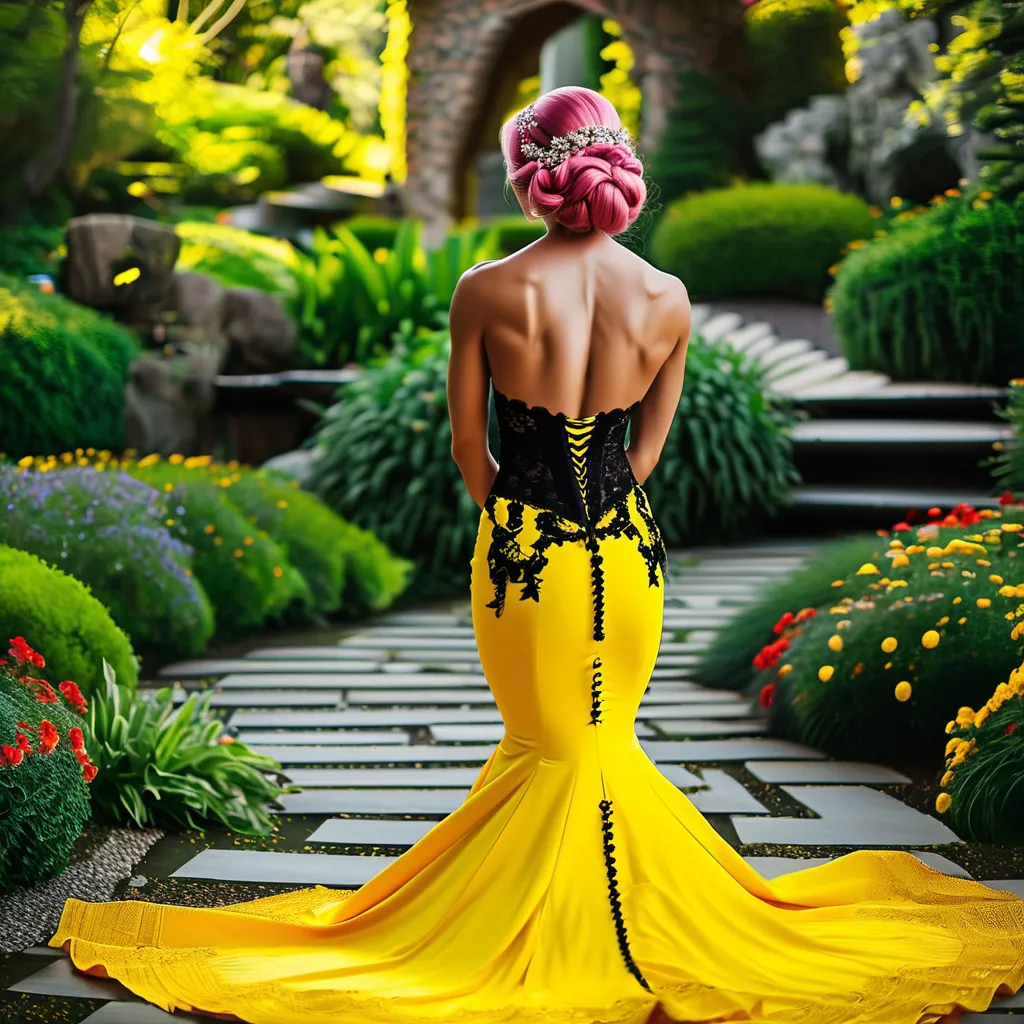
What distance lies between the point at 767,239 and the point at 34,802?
12.8 meters

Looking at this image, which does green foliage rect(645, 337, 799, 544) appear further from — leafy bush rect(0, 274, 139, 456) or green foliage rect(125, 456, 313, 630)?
leafy bush rect(0, 274, 139, 456)

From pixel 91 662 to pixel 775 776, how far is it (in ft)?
7.63

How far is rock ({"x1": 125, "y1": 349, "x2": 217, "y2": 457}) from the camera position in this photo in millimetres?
9977

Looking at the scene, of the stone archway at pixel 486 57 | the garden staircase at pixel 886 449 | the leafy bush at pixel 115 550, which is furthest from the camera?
the stone archway at pixel 486 57

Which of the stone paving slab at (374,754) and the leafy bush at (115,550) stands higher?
the leafy bush at (115,550)

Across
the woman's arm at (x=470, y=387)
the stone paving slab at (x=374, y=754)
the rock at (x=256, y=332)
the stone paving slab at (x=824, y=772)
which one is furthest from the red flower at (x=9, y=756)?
the rock at (x=256, y=332)

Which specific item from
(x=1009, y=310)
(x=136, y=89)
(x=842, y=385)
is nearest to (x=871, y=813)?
(x=1009, y=310)

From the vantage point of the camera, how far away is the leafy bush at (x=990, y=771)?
360 centimetres

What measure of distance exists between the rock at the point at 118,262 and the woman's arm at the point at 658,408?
849 cm

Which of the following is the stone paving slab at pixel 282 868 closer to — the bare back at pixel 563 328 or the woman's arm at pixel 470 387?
the woman's arm at pixel 470 387

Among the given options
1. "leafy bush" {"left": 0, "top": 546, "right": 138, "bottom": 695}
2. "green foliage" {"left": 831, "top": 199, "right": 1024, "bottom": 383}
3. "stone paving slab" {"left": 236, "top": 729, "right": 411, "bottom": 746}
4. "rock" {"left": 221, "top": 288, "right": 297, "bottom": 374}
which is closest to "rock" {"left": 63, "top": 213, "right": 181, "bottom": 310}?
"rock" {"left": 221, "top": 288, "right": 297, "bottom": 374}

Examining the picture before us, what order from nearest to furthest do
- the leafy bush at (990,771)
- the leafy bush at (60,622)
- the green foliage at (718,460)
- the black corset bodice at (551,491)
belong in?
the black corset bodice at (551,491)
the leafy bush at (990,771)
the leafy bush at (60,622)
the green foliage at (718,460)

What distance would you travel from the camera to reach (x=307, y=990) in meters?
2.48

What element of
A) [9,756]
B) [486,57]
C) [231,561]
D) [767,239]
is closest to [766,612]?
[231,561]
